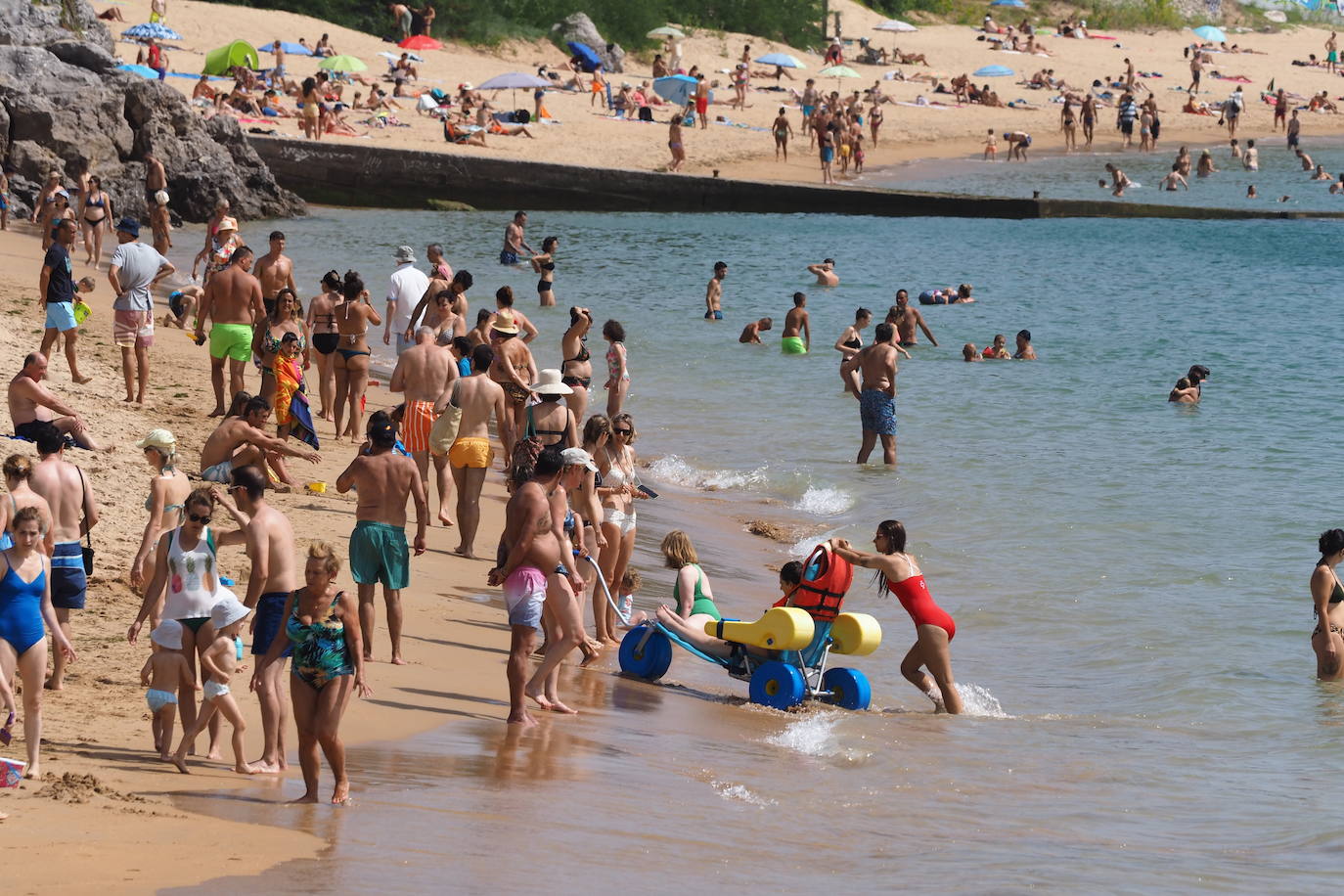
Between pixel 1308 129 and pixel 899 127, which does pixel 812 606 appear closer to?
pixel 899 127

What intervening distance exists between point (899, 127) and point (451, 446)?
40.9 m

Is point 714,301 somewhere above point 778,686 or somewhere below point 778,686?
above

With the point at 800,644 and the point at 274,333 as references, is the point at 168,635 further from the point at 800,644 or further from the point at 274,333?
the point at 274,333

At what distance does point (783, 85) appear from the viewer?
52.8 meters

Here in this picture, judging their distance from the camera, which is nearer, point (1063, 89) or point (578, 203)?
point (578, 203)

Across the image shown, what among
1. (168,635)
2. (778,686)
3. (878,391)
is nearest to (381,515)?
(168,635)

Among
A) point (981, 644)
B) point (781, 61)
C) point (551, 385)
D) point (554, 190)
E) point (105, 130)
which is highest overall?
point (781, 61)

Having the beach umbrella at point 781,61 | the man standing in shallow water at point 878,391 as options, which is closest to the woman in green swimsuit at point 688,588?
the man standing in shallow water at point 878,391

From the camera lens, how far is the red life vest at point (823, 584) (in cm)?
870

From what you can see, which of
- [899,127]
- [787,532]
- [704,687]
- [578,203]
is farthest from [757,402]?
[899,127]

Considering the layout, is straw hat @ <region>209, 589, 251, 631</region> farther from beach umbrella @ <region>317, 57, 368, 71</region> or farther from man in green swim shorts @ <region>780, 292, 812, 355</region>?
beach umbrella @ <region>317, 57, 368, 71</region>

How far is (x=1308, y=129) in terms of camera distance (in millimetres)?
55469

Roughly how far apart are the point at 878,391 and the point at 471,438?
574cm

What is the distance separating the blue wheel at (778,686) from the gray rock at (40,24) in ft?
88.7
